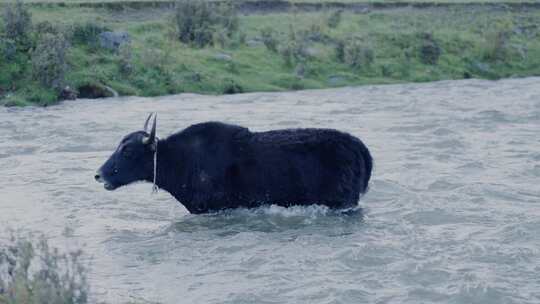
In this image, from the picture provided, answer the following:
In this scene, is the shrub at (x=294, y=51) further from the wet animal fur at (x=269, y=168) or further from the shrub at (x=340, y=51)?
the wet animal fur at (x=269, y=168)

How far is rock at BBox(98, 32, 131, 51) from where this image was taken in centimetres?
2398

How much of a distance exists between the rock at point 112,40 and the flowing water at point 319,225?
601 cm

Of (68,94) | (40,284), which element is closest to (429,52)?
(68,94)

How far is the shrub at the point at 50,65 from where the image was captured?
20688mm

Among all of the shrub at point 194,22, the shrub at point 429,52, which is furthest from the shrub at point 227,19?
the shrub at point 429,52

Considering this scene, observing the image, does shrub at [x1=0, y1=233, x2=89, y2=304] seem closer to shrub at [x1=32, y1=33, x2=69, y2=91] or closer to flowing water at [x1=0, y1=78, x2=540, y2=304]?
flowing water at [x1=0, y1=78, x2=540, y2=304]

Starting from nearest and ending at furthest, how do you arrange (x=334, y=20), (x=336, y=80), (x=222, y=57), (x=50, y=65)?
(x=50, y=65) → (x=222, y=57) → (x=336, y=80) → (x=334, y=20)

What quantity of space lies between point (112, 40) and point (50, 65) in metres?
3.76

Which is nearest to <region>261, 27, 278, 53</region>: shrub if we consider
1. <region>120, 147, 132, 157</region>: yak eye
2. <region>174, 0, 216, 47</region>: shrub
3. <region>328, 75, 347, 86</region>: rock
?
<region>174, 0, 216, 47</region>: shrub

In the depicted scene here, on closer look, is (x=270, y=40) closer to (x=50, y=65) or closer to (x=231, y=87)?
(x=231, y=87)

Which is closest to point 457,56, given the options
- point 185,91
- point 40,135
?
point 185,91

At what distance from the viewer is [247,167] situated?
33.6ft

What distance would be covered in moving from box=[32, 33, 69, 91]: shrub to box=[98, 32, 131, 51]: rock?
8.82 ft

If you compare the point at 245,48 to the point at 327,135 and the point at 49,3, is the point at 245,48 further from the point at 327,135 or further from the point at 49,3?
the point at 327,135
